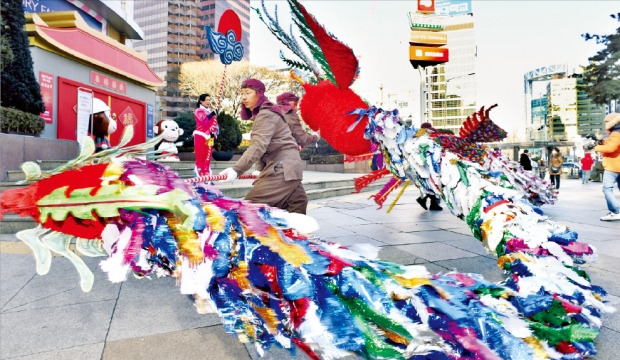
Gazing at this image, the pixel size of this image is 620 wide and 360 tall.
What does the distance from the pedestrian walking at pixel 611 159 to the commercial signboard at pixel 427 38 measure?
27739mm

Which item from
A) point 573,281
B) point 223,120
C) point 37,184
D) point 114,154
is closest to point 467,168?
point 573,281

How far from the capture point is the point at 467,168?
207cm

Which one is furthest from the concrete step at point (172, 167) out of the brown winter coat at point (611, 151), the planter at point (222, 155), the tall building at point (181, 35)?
the tall building at point (181, 35)

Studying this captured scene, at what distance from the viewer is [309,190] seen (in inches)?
355

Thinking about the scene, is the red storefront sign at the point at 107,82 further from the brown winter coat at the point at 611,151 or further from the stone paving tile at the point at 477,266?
the brown winter coat at the point at 611,151

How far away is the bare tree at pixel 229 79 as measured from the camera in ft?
92.1

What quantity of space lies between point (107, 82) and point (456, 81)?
90.0 metres

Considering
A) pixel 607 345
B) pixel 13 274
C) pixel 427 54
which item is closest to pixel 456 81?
pixel 427 54

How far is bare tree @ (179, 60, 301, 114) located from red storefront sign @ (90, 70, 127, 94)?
41.8 ft

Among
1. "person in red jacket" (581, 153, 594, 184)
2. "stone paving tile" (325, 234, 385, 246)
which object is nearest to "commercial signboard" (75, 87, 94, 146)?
"stone paving tile" (325, 234, 385, 246)

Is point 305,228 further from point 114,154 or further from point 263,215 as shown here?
point 114,154

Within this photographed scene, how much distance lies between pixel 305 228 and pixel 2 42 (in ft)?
28.5

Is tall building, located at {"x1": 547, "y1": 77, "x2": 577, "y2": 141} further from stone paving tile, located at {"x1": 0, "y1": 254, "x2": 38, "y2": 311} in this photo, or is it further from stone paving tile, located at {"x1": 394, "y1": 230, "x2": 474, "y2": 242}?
stone paving tile, located at {"x1": 0, "y1": 254, "x2": 38, "y2": 311}

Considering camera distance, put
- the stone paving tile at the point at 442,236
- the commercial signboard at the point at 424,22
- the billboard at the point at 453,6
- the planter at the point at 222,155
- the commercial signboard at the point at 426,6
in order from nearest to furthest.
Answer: the stone paving tile at the point at 442,236, the planter at the point at 222,155, the commercial signboard at the point at 424,22, the commercial signboard at the point at 426,6, the billboard at the point at 453,6
